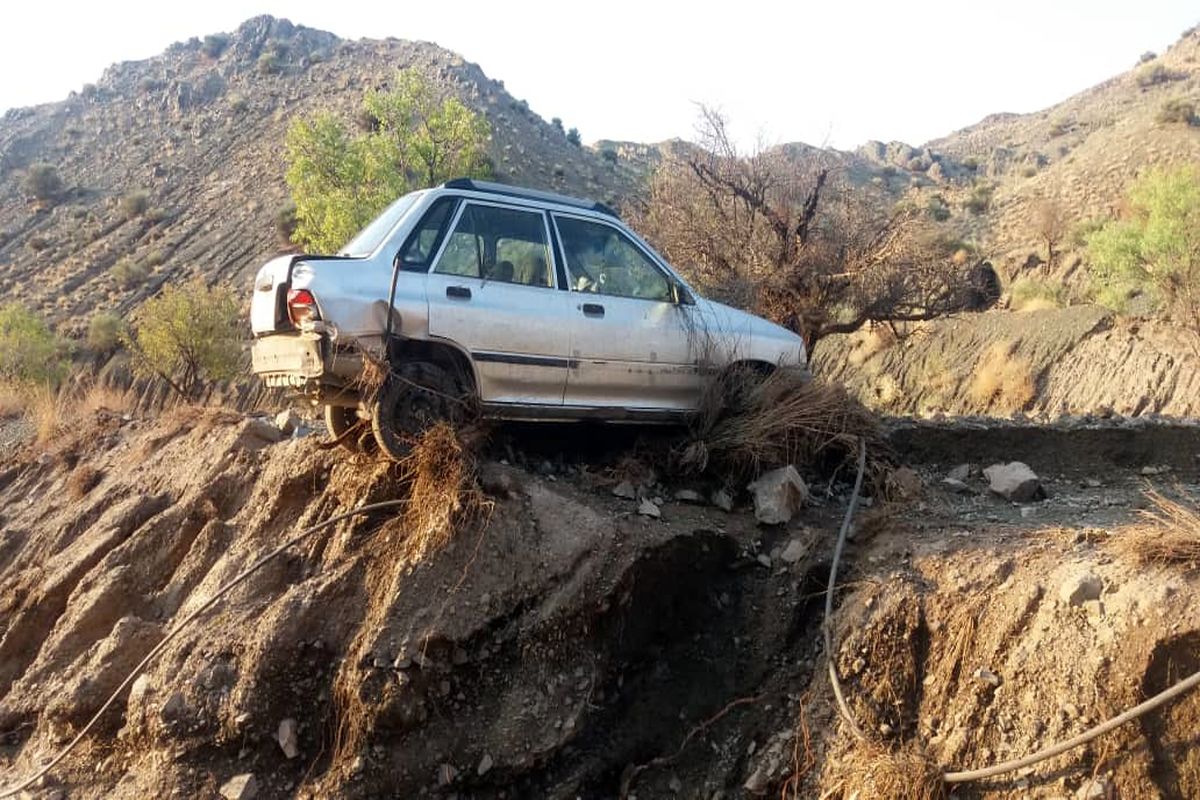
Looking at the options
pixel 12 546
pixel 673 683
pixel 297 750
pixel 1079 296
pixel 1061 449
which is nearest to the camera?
pixel 297 750

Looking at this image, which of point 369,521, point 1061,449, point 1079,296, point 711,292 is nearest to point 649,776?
point 369,521

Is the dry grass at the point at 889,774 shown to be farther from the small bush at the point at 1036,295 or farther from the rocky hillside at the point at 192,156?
the rocky hillside at the point at 192,156

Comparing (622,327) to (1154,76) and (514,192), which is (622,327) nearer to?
(514,192)

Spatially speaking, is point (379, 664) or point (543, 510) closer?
point (379, 664)

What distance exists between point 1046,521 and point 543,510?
3.41 metres

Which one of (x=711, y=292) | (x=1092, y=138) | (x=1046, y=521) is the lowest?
(x=1046, y=521)

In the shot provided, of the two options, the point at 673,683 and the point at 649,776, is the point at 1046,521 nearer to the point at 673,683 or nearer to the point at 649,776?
the point at 673,683

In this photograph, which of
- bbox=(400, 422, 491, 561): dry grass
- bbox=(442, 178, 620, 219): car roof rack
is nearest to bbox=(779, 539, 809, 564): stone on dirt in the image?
bbox=(400, 422, 491, 561): dry grass

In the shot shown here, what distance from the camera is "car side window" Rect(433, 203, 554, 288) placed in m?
5.90

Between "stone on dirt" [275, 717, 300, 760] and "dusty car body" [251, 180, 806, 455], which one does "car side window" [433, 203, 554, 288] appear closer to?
"dusty car body" [251, 180, 806, 455]

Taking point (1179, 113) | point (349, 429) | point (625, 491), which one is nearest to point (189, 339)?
point (349, 429)

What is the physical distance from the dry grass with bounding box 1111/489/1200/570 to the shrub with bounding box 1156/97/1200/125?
36387 mm

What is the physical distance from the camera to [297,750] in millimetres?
4973

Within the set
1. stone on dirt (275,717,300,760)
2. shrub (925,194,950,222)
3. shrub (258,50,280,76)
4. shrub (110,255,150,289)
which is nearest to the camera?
stone on dirt (275,717,300,760)
